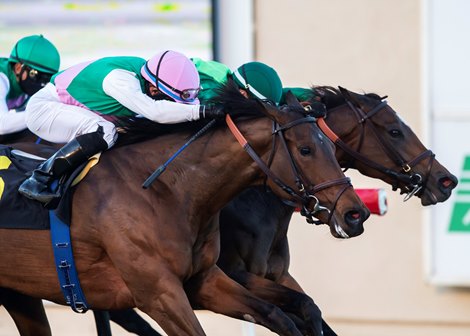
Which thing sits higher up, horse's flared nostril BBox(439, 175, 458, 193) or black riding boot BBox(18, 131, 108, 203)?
black riding boot BBox(18, 131, 108, 203)

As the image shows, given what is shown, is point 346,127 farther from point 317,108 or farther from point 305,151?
point 305,151

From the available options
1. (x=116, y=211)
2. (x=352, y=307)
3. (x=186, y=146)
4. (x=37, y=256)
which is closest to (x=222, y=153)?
(x=186, y=146)

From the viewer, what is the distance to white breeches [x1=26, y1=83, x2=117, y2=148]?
4.92 metres

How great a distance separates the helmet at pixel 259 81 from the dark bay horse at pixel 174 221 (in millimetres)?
491

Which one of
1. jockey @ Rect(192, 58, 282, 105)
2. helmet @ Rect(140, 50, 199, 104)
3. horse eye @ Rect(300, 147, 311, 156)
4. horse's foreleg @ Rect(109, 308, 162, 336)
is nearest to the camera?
horse eye @ Rect(300, 147, 311, 156)

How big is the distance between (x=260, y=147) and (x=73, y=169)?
0.84 meters

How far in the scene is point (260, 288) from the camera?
512cm

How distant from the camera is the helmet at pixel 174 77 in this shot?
4.81 m

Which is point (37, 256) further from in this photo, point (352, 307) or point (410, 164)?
point (352, 307)

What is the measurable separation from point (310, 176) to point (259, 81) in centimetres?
92

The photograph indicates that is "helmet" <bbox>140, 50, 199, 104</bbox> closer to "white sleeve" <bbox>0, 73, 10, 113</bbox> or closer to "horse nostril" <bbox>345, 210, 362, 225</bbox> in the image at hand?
"horse nostril" <bbox>345, 210, 362, 225</bbox>

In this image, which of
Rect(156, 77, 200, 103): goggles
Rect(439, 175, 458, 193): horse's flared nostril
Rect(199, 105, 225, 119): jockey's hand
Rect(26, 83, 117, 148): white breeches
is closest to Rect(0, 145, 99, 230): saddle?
Rect(26, 83, 117, 148): white breeches

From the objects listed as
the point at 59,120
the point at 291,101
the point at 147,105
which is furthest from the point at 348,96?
the point at 59,120

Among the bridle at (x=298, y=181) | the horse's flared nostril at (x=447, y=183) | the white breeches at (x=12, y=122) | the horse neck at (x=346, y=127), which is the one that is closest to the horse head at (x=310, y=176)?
the bridle at (x=298, y=181)
